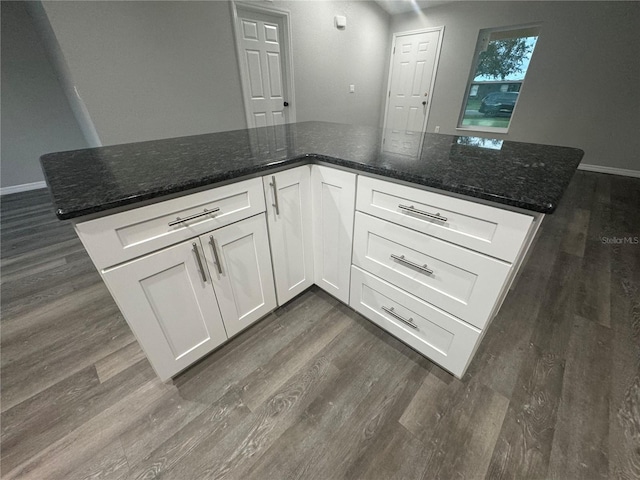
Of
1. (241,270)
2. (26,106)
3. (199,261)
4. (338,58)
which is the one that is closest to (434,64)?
(338,58)

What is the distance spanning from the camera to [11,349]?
135 centimetres

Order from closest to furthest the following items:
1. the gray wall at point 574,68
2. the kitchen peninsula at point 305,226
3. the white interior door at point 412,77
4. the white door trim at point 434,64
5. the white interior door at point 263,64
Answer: the kitchen peninsula at point 305,226 → the white interior door at point 263,64 → the gray wall at point 574,68 → the white door trim at point 434,64 → the white interior door at point 412,77

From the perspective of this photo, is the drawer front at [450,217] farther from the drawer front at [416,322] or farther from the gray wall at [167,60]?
the gray wall at [167,60]

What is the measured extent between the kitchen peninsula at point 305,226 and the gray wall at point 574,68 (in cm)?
355

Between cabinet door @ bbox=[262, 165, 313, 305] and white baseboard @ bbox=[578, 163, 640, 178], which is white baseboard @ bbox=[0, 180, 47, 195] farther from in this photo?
white baseboard @ bbox=[578, 163, 640, 178]

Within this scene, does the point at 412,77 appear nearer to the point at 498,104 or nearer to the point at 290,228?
the point at 498,104

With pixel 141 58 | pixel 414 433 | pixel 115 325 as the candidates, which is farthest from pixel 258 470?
pixel 141 58

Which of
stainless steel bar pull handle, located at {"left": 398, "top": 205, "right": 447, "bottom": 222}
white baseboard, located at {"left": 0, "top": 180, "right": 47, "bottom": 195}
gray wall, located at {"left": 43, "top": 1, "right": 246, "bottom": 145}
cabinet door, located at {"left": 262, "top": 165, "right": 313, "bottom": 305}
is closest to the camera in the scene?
stainless steel bar pull handle, located at {"left": 398, "top": 205, "right": 447, "bottom": 222}

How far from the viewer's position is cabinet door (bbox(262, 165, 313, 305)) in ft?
3.77

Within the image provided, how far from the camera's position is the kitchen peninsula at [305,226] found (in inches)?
31.0

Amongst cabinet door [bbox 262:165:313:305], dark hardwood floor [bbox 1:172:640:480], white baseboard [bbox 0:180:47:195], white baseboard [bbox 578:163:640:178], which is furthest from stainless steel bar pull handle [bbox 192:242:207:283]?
white baseboard [bbox 578:163:640:178]

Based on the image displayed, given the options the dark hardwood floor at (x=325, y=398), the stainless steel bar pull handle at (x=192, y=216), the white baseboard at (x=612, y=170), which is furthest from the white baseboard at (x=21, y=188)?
the white baseboard at (x=612, y=170)

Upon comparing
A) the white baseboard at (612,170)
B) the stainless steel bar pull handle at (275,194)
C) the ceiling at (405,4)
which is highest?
the ceiling at (405,4)

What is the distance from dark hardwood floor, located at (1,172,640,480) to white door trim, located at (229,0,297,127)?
2.61 m
